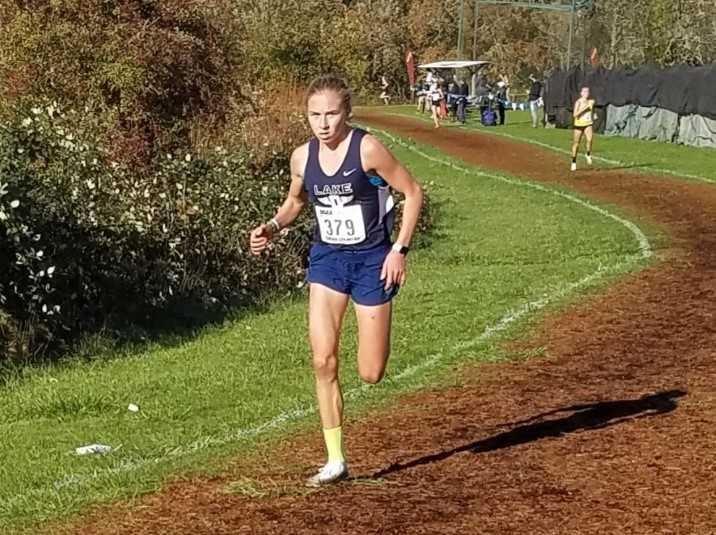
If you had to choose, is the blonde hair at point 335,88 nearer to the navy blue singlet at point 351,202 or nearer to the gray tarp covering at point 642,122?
the navy blue singlet at point 351,202

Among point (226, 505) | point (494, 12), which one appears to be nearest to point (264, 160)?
point (226, 505)

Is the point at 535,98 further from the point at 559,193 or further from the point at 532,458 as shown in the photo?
the point at 532,458

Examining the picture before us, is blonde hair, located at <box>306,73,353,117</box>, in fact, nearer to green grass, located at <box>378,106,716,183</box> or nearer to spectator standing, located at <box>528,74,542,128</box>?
green grass, located at <box>378,106,716,183</box>

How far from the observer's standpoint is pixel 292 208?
→ 6594 mm

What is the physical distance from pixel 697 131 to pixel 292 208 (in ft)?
102

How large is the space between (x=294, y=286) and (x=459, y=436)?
323 inches

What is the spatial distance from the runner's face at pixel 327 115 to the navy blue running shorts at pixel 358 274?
60cm

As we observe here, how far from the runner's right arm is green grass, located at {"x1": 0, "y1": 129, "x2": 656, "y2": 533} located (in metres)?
1.29

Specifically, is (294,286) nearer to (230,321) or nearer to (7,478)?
(230,321)

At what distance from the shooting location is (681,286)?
42.8ft

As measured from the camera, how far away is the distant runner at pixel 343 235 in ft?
20.0

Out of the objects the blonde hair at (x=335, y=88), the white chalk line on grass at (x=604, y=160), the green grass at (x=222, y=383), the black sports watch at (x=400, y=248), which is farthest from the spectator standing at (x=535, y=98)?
the black sports watch at (x=400, y=248)

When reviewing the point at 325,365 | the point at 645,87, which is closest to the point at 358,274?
the point at 325,365

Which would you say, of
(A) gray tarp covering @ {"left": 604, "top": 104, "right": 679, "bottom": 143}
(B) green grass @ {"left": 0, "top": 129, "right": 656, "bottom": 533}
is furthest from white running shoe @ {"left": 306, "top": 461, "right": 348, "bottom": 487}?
(A) gray tarp covering @ {"left": 604, "top": 104, "right": 679, "bottom": 143}
